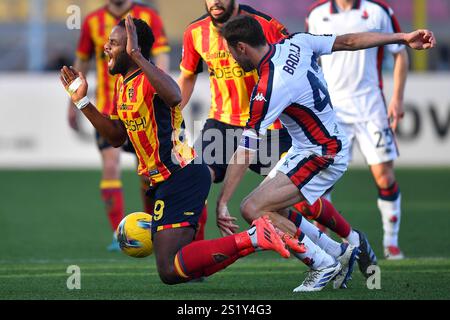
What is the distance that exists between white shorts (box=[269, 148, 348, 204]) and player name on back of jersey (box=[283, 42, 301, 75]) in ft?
2.13

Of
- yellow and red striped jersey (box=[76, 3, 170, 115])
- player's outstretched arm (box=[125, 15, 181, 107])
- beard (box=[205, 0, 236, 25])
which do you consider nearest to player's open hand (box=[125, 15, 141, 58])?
player's outstretched arm (box=[125, 15, 181, 107])

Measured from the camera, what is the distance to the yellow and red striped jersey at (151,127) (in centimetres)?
705

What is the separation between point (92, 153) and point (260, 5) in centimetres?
560

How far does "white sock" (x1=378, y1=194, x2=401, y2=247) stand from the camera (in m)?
9.12

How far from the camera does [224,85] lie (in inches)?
327

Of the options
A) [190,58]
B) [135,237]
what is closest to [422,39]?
[190,58]

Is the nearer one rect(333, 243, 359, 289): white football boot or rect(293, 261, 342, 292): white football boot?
rect(293, 261, 342, 292): white football boot

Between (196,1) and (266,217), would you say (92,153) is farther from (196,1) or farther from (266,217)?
(266,217)

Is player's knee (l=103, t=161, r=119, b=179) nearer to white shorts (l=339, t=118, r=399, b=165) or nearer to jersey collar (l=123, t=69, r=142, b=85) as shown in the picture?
white shorts (l=339, t=118, r=399, b=165)

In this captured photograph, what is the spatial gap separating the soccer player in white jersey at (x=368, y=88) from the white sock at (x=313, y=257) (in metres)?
2.28

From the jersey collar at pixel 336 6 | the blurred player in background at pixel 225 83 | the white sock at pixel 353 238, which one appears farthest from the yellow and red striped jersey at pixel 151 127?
the jersey collar at pixel 336 6
